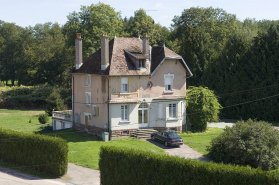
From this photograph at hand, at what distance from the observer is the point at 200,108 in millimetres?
45625

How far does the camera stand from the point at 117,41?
1745 inches

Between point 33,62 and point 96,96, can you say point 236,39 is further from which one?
point 33,62

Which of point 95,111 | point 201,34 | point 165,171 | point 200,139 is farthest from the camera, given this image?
point 201,34

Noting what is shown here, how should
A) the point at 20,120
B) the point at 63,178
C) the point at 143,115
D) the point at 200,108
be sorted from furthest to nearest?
the point at 20,120, the point at 200,108, the point at 143,115, the point at 63,178

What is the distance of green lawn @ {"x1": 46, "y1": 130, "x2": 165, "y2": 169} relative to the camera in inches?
1331

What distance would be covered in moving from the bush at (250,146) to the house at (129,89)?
1146cm

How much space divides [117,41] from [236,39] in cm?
2260

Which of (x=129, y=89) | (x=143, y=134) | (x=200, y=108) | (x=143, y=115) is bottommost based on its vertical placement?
(x=143, y=134)

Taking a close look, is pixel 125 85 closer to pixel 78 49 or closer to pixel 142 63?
pixel 142 63

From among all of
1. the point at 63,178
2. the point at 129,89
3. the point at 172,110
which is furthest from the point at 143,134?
the point at 63,178

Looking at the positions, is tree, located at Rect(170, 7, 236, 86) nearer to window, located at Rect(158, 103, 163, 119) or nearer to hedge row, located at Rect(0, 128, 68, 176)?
window, located at Rect(158, 103, 163, 119)

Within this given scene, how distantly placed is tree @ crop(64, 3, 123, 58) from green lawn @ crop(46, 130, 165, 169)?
28521 mm

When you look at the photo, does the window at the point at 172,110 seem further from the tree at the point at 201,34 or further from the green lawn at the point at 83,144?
the tree at the point at 201,34

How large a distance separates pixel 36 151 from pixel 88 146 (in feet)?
24.2
